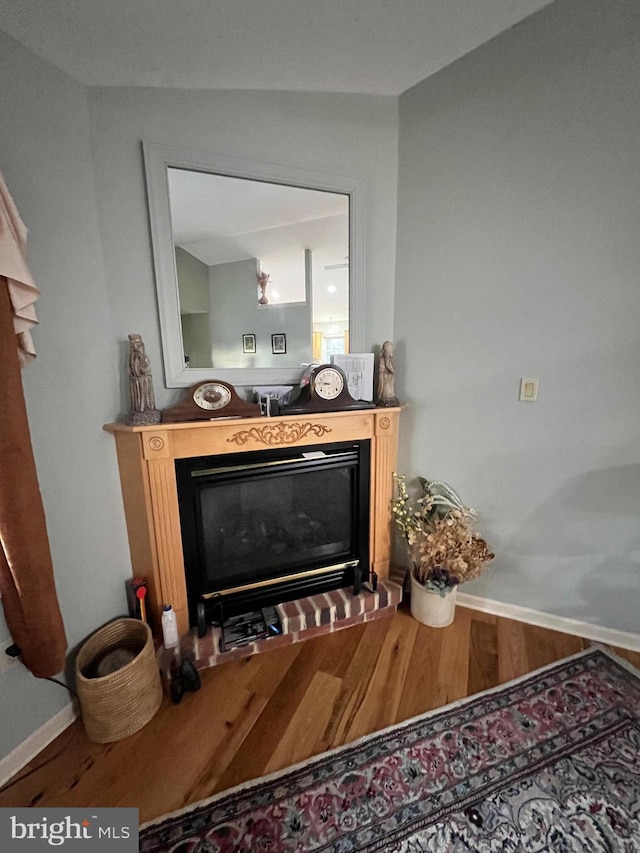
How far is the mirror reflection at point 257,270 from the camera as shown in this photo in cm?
151

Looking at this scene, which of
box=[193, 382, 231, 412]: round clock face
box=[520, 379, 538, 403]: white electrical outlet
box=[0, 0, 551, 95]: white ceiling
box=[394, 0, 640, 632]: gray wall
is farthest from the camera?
box=[520, 379, 538, 403]: white electrical outlet

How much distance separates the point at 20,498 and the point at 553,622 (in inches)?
94.5

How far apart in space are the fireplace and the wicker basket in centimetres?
29

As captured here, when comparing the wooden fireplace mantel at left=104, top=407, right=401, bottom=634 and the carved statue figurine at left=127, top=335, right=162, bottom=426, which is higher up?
the carved statue figurine at left=127, top=335, right=162, bottom=426

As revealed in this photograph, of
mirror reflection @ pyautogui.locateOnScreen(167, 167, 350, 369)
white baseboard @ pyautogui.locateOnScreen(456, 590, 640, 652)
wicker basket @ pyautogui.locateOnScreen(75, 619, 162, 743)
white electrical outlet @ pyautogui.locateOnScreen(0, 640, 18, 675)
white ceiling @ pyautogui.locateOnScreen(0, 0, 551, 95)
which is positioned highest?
white ceiling @ pyautogui.locateOnScreen(0, 0, 551, 95)

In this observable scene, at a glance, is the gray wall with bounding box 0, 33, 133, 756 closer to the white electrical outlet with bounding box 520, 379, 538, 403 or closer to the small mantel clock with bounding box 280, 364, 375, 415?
the small mantel clock with bounding box 280, 364, 375, 415

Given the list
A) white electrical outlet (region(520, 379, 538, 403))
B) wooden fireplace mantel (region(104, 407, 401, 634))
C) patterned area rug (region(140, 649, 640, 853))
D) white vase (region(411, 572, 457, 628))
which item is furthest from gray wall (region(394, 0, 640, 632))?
patterned area rug (region(140, 649, 640, 853))

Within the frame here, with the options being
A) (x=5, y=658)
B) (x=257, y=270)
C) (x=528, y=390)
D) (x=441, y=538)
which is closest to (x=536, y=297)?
(x=528, y=390)

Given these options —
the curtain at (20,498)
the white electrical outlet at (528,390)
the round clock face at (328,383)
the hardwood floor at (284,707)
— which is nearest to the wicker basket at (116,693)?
the hardwood floor at (284,707)

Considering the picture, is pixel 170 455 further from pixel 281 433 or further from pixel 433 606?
pixel 433 606

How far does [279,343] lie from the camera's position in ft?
5.55

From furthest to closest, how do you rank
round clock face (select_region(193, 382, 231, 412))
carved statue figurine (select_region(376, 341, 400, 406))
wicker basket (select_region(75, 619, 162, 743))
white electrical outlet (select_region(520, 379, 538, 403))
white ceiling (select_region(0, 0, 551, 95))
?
carved statue figurine (select_region(376, 341, 400, 406)) → white electrical outlet (select_region(520, 379, 538, 403)) → round clock face (select_region(193, 382, 231, 412)) → wicker basket (select_region(75, 619, 162, 743)) → white ceiling (select_region(0, 0, 551, 95))

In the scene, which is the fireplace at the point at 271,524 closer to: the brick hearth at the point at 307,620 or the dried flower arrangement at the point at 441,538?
the brick hearth at the point at 307,620

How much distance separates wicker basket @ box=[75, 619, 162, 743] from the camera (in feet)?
3.90
